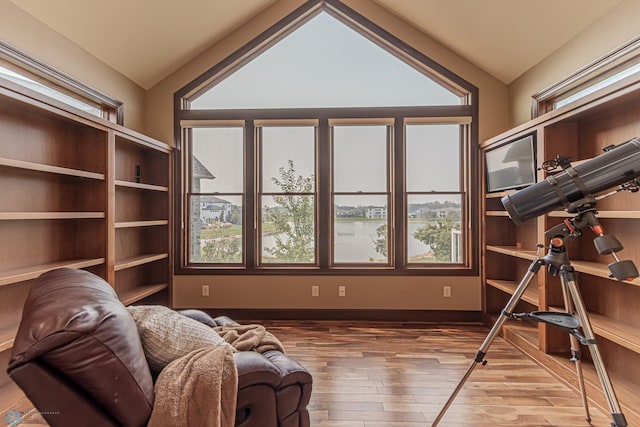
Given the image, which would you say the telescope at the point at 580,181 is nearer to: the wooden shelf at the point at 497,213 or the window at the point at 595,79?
the window at the point at 595,79

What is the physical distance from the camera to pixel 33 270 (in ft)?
7.49

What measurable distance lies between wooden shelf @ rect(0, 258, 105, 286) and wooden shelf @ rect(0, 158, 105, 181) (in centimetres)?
64

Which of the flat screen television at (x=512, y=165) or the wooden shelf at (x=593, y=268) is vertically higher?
the flat screen television at (x=512, y=165)

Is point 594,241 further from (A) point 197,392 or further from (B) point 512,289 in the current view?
(B) point 512,289

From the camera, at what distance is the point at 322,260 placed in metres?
3.96

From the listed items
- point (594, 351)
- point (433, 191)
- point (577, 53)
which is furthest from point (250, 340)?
point (577, 53)

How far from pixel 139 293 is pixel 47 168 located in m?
1.51

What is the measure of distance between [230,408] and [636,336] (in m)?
2.30

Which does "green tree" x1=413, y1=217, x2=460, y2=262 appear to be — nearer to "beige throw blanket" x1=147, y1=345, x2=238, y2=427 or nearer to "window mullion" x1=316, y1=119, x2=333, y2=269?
"window mullion" x1=316, y1=119, x2=333, y2=269

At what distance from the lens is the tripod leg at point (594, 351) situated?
1.42m

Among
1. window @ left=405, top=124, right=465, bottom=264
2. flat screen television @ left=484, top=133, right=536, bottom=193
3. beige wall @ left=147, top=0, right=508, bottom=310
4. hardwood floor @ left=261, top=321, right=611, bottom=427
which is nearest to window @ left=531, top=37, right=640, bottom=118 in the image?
flat screen television @ left=484, top=133, right=536, bottom=193

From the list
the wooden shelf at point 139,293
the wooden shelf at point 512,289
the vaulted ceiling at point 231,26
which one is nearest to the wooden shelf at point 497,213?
the wooden shelf at point 512,289

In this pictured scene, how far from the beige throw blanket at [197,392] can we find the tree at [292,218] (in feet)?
8.79

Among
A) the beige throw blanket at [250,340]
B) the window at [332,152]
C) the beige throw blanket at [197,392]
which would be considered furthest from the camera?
the window at [332,152]
